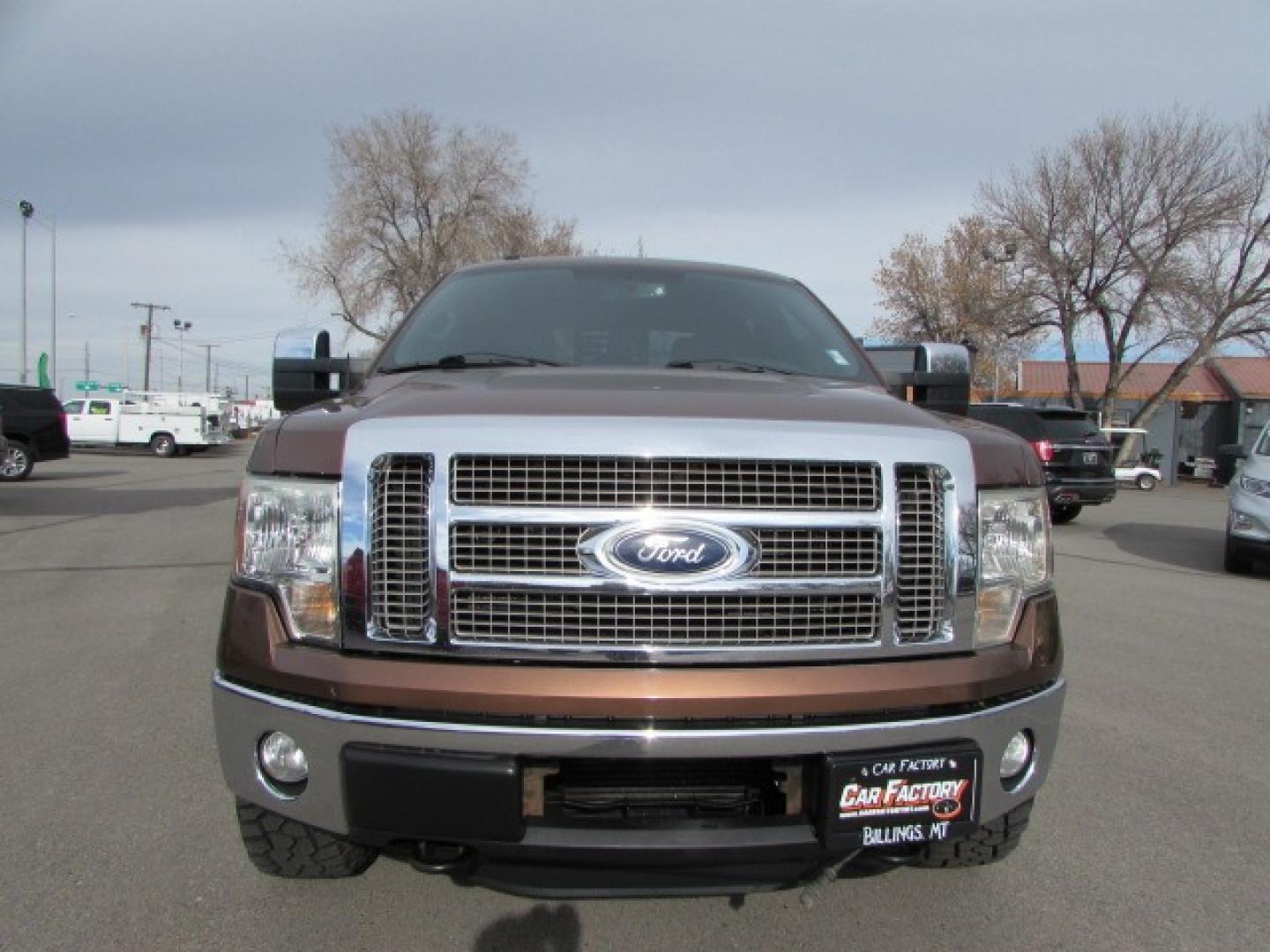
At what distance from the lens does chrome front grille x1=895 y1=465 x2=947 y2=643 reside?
6.85ft

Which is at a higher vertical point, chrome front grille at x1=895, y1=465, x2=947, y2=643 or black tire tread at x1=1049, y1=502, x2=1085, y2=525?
chrome front grille at x1=895, y1=465, x2=947, y2=643

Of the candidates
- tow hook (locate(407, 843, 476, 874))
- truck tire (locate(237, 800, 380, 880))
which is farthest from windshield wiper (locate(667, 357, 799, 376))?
truck tire (locate(237, 800, 380, 880))

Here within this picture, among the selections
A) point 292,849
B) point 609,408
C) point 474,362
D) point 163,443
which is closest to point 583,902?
point 292,849

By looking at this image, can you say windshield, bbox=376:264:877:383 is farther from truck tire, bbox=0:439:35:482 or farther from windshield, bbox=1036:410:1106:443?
truck tire, bbox=0:439:35:482

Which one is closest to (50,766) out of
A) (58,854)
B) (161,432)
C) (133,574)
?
(58,854)

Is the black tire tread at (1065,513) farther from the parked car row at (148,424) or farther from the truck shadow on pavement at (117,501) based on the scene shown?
the parked car row at (148,424)

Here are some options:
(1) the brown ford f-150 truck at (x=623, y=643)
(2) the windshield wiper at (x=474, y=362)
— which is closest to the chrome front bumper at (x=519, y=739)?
(1) the brown ford f-150 truck at (x=623, y=643)

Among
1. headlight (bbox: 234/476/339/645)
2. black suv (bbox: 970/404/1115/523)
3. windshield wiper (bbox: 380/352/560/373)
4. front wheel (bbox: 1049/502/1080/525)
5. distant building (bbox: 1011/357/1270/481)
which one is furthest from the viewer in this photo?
distant building (bbox: 1011/357/1270/481)

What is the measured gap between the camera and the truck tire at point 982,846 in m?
2.46

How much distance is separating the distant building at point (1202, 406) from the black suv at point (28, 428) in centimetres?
3689

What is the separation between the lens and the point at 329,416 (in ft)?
7.32

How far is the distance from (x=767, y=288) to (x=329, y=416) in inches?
81.9

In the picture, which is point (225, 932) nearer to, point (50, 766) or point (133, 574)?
point (50, 766)

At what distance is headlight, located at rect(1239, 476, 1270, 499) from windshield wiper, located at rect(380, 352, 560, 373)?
8858 millimetres
